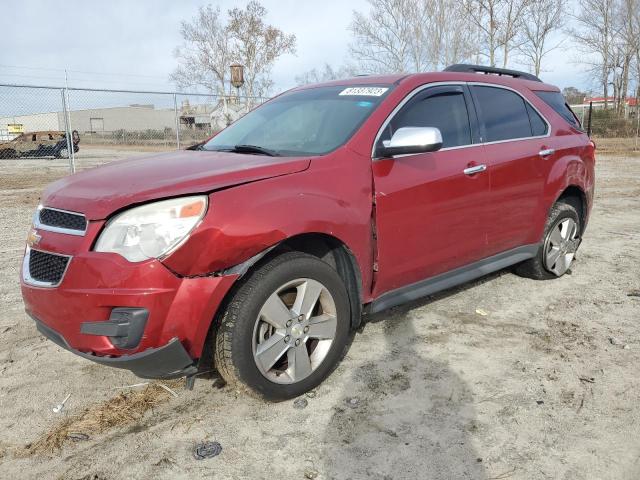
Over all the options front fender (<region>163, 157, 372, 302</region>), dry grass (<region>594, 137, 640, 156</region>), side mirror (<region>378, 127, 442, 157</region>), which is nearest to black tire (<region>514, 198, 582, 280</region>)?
side mirror (<region>378, 127, 442, 157</region>)

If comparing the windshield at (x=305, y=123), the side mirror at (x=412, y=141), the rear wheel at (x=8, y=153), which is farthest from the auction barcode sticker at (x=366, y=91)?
the rear wheel at (x=8, y=153)

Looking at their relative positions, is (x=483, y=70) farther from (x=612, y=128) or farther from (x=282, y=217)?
(x=612, y=128)

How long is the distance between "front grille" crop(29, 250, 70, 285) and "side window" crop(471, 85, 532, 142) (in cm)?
291

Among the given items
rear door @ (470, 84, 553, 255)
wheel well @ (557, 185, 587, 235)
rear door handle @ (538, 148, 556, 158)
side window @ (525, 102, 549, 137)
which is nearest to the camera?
rear door @ (470, 84, 553, 255)

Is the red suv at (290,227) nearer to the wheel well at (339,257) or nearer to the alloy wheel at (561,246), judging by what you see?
the wheel well at (339,257)

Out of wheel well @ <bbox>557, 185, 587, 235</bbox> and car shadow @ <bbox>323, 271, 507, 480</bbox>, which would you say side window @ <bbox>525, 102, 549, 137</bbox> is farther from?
car shadow @ <bbox>323, 271, 507, 480</bbox>

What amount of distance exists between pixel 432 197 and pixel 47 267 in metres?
2.22

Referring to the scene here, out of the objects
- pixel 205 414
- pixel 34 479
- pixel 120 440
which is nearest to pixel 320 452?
pixel 205 414

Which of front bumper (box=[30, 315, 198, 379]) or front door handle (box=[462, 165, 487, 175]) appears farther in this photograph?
front door handle (box=[462, 165, 487, 175])

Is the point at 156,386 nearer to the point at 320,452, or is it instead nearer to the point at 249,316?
the point at 249,316

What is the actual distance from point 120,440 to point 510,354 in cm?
235

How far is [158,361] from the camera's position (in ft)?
7.63

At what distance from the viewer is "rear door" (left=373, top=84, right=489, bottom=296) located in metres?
3.12

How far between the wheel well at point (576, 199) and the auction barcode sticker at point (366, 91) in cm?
223
